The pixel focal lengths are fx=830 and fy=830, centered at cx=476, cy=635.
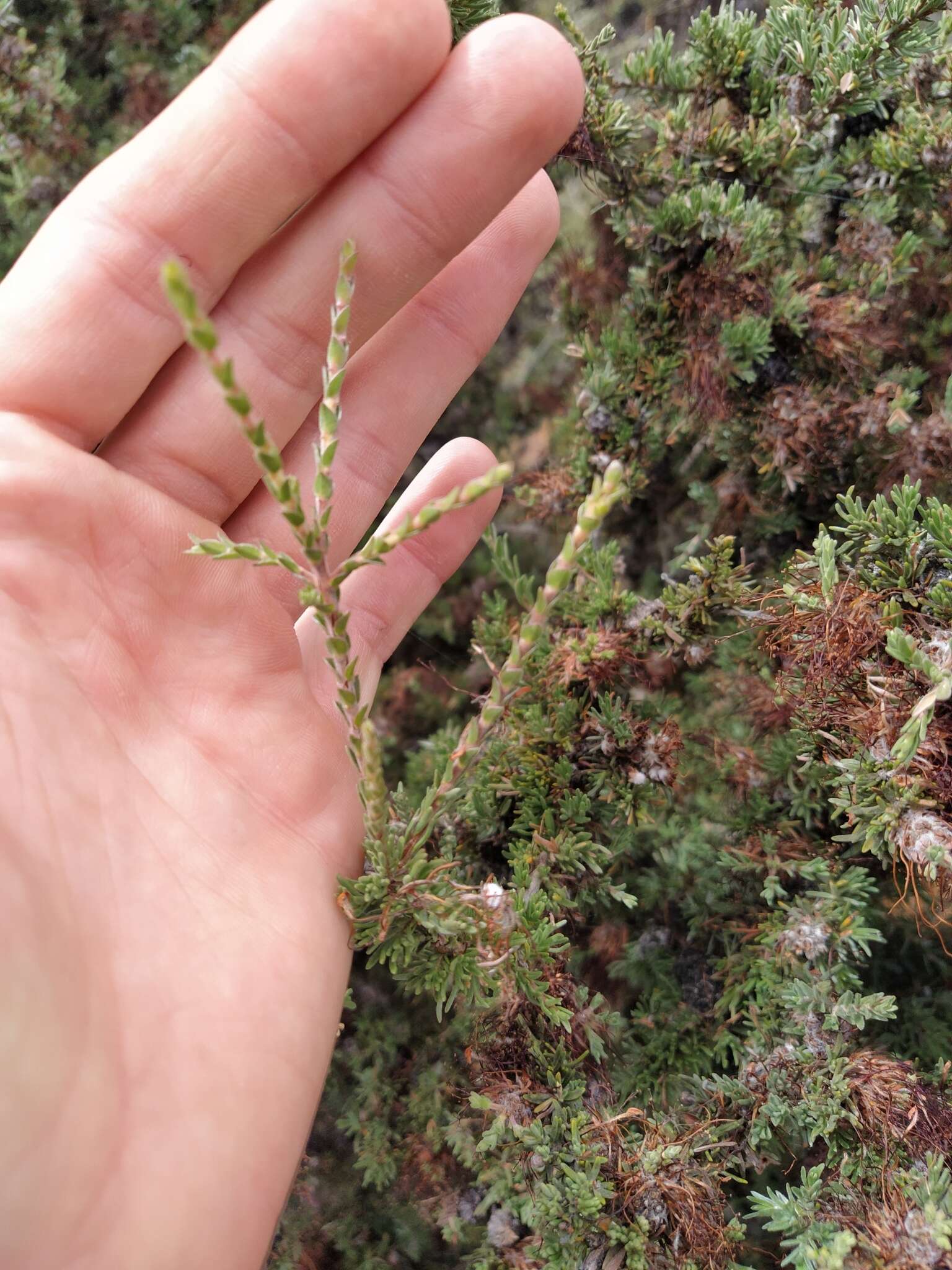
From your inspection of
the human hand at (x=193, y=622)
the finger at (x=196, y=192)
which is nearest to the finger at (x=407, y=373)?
the human hand at (x=193, y=622)

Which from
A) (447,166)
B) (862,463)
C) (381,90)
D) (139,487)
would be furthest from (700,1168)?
(381,90)

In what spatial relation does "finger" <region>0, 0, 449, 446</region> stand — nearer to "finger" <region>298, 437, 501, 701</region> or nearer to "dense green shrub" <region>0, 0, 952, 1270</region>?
"dense green shrub" <region>0, 0, 952, 1270</region>

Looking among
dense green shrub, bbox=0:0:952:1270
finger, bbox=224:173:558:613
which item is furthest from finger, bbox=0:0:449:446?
dense green shrub, bbox=0:0:952:1270

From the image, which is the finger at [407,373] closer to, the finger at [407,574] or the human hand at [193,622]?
the human hand at [193,622]

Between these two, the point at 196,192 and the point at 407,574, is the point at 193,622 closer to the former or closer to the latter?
the point at 407,574

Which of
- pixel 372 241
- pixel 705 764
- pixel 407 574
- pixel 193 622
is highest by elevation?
pixel 372 241

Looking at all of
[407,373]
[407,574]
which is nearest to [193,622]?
[407,574]
